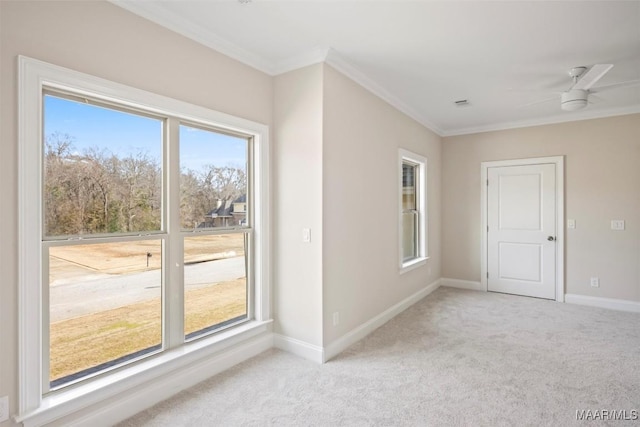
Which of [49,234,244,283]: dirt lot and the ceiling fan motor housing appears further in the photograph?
the ceiling fan motor housing

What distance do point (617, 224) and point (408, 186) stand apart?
2.70 m

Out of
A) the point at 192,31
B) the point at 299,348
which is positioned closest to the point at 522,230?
the point at 299,348

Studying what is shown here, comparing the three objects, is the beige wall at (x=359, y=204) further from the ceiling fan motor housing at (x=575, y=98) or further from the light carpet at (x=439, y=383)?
the ceiling fan motor housing at (x=575, y=98)

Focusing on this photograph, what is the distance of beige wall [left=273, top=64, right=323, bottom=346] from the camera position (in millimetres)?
2875

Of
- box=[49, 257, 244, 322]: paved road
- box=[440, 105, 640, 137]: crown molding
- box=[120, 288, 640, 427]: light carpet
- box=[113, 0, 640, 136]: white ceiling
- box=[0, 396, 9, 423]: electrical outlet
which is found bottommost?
box=[120, 288, 640, 427]: light carpet

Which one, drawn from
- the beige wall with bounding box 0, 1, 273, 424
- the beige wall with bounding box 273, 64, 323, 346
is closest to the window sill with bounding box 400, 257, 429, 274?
the beige wall with bounding box 273, 64, 323, 346

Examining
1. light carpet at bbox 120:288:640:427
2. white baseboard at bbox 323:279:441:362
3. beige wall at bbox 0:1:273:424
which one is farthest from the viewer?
white baseboard at bbox 323:279:441:362

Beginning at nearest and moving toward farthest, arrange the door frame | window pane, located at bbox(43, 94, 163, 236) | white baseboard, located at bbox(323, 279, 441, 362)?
window pane, located at bbox(43, 94, 163, 236)
white baseboard, located at bbox(323, 279, 441, 362)
the door frame

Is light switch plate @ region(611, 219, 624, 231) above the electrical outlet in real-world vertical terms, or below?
above

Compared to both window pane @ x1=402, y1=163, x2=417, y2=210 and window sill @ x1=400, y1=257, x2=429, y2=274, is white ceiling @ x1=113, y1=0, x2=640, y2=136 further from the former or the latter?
window sill @ x1=400, y1=257, x2=429, y2=274

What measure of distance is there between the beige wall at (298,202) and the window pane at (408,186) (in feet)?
7.23

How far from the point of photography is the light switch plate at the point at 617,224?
4.35 metres

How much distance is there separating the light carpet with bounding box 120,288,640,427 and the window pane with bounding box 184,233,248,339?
1.41 feet

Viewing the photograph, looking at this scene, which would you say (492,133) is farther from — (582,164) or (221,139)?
(221,139)
